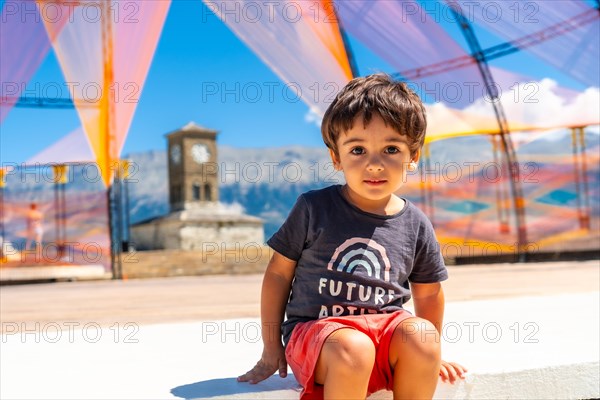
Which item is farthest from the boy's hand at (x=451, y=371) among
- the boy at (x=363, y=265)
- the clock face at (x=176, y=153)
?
the clock face at (x=176, y=153)

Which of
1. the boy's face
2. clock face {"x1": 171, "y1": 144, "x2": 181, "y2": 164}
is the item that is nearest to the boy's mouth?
the boy's face

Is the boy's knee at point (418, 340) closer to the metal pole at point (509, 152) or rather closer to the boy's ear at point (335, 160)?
the boy's ear at point (335, 160)

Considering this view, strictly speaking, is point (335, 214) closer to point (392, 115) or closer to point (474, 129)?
point (392, 115)

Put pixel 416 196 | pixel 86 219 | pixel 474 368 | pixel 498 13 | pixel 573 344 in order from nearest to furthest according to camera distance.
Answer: pixel 474 368
pixel 573 344
pixel 498 13
pixel 416 196
pixel 86 219

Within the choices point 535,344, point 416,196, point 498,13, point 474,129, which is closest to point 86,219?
point 416,196

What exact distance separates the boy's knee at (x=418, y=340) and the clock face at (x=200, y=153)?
129ft

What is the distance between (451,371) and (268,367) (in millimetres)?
396

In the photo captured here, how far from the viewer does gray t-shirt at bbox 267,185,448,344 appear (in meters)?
1.39

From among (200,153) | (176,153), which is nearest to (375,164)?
(200,153)

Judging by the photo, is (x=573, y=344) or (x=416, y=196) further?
(x=416, y=196)

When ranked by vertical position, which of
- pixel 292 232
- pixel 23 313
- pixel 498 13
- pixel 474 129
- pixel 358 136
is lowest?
pixel 23 313

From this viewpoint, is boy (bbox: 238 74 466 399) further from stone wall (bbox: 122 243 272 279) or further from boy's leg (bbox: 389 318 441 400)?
stone wall (bbox: 122 243 272 279)

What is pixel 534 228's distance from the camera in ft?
43.4

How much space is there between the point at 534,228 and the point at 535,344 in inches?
478
